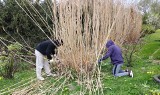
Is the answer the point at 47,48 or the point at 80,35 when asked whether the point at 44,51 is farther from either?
the point at 80,35

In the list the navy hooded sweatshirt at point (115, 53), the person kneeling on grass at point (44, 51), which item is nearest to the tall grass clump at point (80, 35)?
the person kneeling on grass at point (44, 51)

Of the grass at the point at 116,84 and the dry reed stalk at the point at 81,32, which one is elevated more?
the dry reed stalk at the point at 81,32

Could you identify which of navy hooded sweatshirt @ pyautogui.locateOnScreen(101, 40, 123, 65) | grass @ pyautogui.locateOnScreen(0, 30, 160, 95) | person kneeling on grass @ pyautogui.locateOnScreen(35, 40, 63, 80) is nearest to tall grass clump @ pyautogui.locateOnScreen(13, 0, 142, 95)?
person kneeling on grass @ pyautogui.locateOnScreen(35, 40, 63, 80)

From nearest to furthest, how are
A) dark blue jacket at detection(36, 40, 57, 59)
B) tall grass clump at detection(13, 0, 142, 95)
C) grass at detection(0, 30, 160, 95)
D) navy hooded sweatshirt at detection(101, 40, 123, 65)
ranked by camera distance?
grass at detection(0, 30, 160, 95)
tall grass clump at detection(13, 0, 142, 95)
dark blue jacket at detection(36, 40, 57, 59)
navy hooded sweatshirt at detection(101, 40, 123, 65)

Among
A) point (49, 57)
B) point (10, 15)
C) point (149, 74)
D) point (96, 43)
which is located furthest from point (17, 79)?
point (10, 15)

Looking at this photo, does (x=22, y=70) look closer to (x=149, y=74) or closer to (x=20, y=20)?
(x=20, y=20)

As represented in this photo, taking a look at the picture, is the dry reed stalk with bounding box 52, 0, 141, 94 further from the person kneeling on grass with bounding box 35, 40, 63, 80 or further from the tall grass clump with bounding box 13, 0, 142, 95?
the person kneeling on grass with bounding box 35, 40, 63, 80

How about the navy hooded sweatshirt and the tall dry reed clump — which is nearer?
the tall dry reed clump

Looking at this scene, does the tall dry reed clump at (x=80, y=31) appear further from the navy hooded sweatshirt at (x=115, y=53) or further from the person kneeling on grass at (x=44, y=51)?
the navy hooded sweatshirt at (x=115, y=53)

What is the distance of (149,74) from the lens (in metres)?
7.01

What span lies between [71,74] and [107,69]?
156cm

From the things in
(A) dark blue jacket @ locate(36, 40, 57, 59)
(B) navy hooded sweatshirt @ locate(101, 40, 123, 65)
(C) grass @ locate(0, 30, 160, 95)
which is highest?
(A) dark blue jacket @ locate(36, 40, 57, 59)

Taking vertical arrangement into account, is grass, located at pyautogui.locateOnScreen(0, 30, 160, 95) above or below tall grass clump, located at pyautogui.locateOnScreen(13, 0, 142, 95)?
below

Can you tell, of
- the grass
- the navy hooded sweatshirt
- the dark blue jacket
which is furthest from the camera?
the navy hooded sweatshirt
